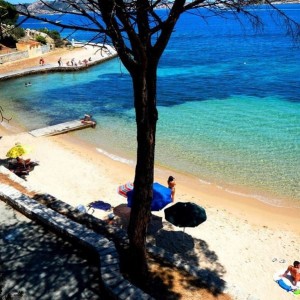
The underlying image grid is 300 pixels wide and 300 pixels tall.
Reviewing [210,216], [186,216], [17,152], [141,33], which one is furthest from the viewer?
[17,152]

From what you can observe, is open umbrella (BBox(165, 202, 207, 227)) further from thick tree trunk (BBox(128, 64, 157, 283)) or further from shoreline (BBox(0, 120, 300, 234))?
thick tree trunk (BBox(128, 64, 157, 283))

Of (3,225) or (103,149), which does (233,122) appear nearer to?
(103,149)

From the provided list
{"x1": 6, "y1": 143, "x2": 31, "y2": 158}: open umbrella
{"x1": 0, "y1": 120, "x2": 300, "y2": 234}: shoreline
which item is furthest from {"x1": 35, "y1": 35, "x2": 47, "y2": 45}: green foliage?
{"x1": 6, "y1": 143, "x2": 31, "y2": 158}: open umbrella

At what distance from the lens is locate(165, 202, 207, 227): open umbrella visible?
11672 millimetres

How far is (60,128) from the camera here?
1001 inches

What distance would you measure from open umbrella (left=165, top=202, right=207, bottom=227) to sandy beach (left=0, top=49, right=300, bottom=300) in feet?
2.67

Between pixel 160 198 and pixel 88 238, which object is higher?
pixel 88 238

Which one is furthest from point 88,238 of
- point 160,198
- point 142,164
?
point 160,198

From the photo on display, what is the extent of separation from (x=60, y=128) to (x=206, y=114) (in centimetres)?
1143

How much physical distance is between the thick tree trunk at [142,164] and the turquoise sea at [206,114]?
19.1 inches

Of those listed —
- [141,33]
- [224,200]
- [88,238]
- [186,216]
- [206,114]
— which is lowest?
[224,200]

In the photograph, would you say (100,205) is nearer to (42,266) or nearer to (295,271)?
(42,266)

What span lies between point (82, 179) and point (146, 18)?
12196 millimetres

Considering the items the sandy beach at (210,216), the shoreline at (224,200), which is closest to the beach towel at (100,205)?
the sandy beach at (210,216)
